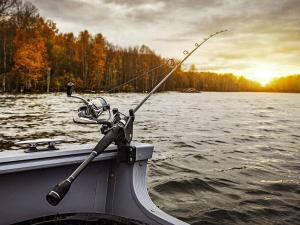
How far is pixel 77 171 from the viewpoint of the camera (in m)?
2.27

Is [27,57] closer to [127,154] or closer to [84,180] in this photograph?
[84,180]

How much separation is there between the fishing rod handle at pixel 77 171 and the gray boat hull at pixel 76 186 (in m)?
0.35

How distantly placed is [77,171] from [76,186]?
82 centimetres

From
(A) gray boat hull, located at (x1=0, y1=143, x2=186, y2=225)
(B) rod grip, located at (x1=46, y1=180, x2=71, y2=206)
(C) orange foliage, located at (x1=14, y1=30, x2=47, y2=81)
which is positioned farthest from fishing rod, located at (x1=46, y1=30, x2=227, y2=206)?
(C) orange foliage, located at (x1=14, y1=30, x2=47, y2=81)

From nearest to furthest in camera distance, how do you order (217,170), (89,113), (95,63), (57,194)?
(57,194)
(89,113)
(217,170)
(95,63)

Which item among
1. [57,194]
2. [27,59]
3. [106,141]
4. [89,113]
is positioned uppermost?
[27,59]

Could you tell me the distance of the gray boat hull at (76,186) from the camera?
2557 mm

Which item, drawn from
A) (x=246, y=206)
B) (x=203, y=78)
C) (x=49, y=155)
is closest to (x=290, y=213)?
(x=246, y=206)

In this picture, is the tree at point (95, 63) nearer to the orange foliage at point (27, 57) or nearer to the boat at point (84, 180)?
the orange foliage at point (27, 57)

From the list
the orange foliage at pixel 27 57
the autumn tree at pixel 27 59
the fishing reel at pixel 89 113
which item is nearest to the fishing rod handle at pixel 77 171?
the fishing reel at pixel 89 113

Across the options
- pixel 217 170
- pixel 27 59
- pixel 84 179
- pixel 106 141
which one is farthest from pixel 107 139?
pixel 27 59

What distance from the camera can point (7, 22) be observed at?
1715 inches

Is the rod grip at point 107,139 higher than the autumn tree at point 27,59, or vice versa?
the autumn tree at point 27,59

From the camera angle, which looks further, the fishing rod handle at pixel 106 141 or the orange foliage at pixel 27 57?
the orange foliage at pixel 27 57
